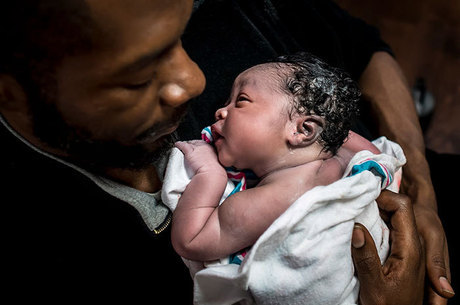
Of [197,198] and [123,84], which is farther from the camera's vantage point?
[197,198]

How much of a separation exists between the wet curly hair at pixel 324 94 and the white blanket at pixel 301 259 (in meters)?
0.11

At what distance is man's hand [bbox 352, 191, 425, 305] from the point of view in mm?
907

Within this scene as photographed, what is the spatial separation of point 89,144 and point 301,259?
41 cm

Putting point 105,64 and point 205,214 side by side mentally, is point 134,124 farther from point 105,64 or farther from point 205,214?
point 205,214

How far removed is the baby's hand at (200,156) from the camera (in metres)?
0.95

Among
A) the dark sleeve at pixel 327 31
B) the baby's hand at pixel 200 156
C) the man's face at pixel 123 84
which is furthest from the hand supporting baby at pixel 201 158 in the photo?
the dark sleeve at pixel 327 31

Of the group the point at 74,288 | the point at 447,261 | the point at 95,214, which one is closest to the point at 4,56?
the point at 95,214

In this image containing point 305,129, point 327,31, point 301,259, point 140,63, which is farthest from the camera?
point 327,31

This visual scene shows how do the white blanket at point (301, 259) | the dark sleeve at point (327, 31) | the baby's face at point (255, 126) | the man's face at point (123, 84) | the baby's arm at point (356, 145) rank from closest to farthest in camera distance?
the man's face at point (123, 84)
the white blanket at point (301, 259)
the baby's face at point (255, 126)
the baby's arm at point (356, 145)
the dark sleeve at point (327, 31)

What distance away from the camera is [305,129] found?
94 centimetres

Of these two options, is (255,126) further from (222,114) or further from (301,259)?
(301,259)

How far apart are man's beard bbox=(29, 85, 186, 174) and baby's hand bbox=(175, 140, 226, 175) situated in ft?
0.28

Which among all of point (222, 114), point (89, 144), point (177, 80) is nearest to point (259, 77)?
point (222, 114)

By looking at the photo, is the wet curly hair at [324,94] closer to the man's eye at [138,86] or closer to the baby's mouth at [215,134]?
the baby's mouth at [215,134]
